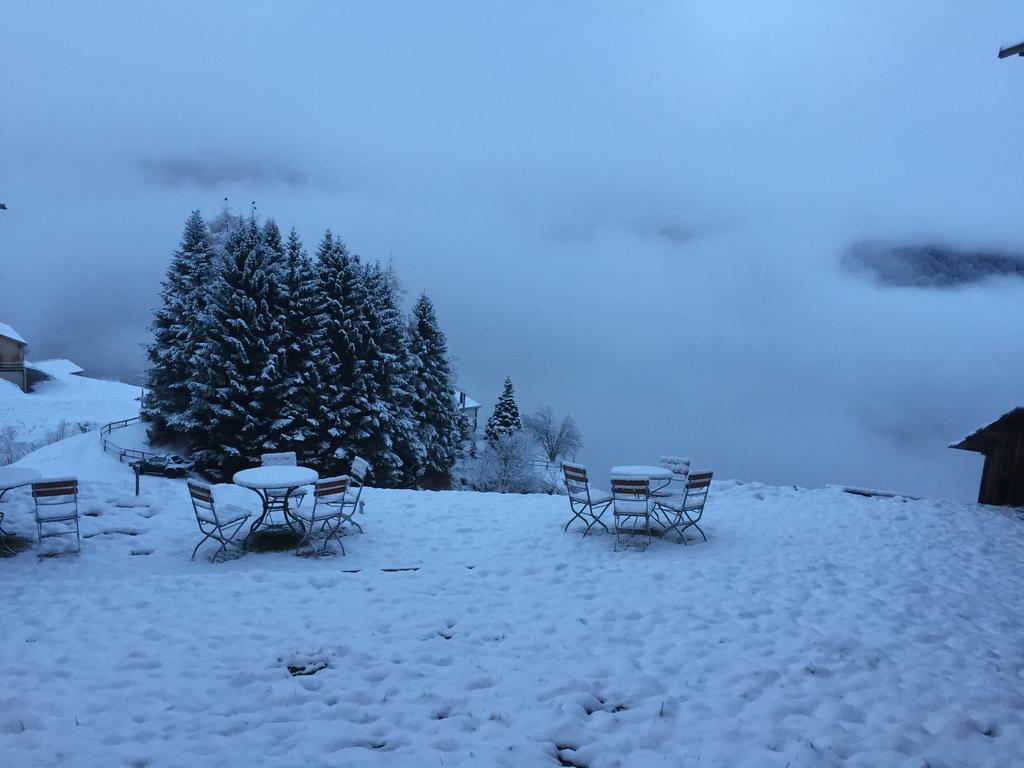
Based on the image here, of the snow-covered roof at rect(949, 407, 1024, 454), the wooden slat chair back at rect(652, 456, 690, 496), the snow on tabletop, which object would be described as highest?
the snow-covered roof at rect(949, 407, 1024, 454)

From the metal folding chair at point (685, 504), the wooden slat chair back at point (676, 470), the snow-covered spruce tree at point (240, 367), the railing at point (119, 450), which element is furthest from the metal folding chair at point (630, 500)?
the railing at point (119, 450)

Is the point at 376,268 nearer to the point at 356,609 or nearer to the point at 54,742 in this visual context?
the point at 356,609

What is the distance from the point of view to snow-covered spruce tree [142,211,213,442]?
81.3 feet

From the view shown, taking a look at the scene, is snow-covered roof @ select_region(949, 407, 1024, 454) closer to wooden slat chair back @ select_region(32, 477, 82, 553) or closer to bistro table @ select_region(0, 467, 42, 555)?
wooden slat chair back @ select_region(32, 477, 82, 553)

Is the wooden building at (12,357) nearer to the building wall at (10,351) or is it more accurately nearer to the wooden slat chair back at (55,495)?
the building wall at (10,351)

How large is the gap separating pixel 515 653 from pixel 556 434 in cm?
5851

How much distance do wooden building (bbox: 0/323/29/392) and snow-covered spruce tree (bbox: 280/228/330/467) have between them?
3773 cm

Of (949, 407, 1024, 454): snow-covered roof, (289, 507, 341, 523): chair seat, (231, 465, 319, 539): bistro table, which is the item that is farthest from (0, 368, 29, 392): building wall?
(949, 407, 1024, 454): snow-covered roof

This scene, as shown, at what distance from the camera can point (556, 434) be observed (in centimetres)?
6309

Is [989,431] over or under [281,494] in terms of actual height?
over

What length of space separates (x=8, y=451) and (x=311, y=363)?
2515 centimetres

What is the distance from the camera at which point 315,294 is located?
23812 millimetres

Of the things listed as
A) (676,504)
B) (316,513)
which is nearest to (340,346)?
(316,513)

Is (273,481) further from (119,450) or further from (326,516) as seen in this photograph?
(119,450)
